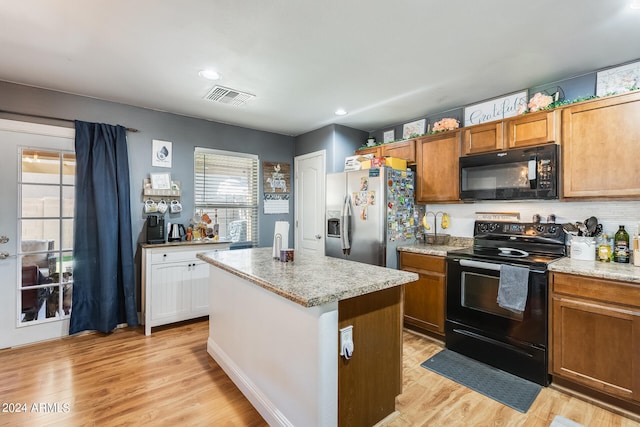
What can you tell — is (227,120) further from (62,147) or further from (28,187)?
(28,187)

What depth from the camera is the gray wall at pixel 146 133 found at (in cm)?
282

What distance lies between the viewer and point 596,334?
6.40 feet

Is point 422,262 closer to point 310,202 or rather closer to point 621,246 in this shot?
point 621,246

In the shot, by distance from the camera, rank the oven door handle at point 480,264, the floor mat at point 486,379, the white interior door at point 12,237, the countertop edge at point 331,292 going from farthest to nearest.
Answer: the white interior door at point 12,237 < the oven door handle at point 480,264 < the floor mat at point 486,379 < the countertop edge at point 331,292

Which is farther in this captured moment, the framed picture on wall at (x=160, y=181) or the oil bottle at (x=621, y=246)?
the framed picture on wall at (x=160, y=181)

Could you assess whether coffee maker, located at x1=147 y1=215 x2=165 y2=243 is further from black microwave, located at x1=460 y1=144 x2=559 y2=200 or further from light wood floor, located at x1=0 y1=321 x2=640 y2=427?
black microwave, located at x1=460 y1=144 x2=559 y2=200

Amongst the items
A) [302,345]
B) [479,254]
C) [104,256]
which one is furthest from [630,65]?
[104,256]

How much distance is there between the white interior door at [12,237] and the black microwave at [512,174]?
427 centimetres

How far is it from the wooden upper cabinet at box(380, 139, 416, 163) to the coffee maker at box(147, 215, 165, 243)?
2.83m

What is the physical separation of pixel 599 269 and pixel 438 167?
1.63m

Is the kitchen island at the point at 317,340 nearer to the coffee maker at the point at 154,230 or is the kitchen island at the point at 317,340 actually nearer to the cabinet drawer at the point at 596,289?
the cabinet drawer at the point at 596,289

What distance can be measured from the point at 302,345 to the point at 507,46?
2421 millimetres

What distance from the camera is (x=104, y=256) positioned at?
9.82 ft

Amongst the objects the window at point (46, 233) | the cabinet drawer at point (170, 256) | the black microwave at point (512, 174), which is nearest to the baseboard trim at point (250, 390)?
the cabinet drawer at point (170, 256)
